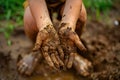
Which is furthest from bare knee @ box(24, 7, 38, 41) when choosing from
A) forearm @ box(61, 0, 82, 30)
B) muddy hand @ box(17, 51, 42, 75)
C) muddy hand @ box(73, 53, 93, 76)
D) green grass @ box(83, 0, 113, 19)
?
green grass @ box(83, 0, 113, 19)

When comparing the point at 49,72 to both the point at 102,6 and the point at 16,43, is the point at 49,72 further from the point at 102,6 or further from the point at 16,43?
the point at 102,6

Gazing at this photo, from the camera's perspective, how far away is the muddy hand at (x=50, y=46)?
7.25ft

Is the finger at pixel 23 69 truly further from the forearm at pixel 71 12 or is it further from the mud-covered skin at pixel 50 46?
the forearm at pixel 71 12

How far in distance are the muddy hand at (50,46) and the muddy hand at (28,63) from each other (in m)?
0.60

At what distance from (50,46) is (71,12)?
354mm

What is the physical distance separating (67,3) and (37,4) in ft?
0.83

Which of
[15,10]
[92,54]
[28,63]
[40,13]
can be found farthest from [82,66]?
[15,10]

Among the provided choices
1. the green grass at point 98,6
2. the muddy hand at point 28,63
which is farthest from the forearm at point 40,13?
the green grass at point 98,6

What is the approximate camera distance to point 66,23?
2.32m

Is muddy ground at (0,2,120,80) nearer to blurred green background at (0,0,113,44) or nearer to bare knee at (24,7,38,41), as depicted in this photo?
blurred green background at (0,0,113,44)

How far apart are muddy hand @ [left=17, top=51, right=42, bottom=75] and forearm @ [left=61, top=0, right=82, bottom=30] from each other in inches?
25.4

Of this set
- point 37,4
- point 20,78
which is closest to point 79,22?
point 37,4

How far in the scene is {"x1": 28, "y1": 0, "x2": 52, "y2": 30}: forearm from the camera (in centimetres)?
230

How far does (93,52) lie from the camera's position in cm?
314
